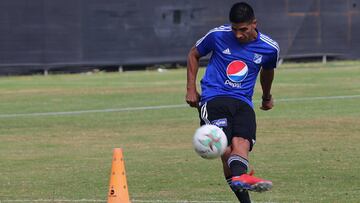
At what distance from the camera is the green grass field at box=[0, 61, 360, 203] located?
11148mm

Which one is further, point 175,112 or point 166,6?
point 166,6

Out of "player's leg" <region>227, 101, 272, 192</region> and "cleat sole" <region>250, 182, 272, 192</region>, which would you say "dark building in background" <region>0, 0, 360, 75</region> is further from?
"cleat sole" <region>250, 182, 272, 192</region>

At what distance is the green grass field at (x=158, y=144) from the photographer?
11.1 meters

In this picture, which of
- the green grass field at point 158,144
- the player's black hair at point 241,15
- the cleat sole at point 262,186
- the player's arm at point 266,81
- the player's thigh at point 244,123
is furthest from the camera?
the green grass field at point 158,144

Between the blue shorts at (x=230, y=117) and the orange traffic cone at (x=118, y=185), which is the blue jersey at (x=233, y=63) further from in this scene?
the orange traffic cone at (x=118, y=185)

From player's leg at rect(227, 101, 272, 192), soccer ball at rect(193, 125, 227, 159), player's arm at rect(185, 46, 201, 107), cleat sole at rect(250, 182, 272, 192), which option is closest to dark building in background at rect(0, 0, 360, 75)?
player's arm at rect(185, 46, 201, 107)

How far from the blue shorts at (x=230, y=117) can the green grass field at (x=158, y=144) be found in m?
1.43

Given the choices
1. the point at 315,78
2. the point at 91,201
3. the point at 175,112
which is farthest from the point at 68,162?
the point at 315,78

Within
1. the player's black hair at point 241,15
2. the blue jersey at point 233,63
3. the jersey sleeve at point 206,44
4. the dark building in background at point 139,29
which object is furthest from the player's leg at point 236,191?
the dark building in background at point 139,29

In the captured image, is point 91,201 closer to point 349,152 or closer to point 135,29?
point 349,152

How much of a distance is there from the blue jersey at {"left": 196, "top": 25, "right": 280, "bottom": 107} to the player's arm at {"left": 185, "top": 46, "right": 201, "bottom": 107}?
0.32ft

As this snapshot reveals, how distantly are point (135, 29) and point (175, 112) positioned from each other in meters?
12.9

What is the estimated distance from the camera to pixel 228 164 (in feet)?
29.1

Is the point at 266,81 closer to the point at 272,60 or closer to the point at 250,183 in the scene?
the point at 272,60
